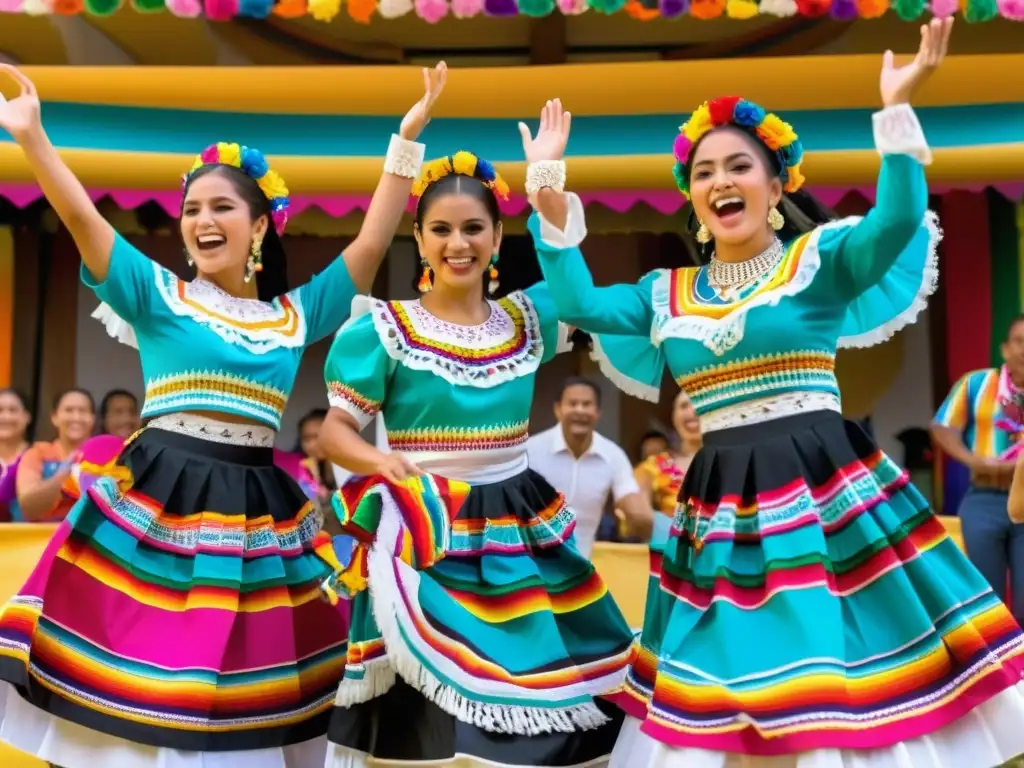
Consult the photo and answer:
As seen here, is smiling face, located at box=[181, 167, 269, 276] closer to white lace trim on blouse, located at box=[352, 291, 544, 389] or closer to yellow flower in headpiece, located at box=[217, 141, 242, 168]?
yellow flower in headpiece, located at box=[217, 141, 242, 168]

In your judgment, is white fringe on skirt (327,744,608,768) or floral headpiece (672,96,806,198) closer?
white fringe on skirt (327,744,608,768)

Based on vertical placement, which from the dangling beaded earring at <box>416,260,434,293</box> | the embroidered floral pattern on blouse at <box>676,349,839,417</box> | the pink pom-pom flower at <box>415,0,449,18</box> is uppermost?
the pink pom-pom flower at <box>415,0,449,18</box>

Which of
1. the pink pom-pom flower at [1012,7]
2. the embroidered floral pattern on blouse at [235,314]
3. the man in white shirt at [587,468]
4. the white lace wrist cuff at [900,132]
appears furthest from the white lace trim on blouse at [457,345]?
the pink pom-pom flower at [1012,7]

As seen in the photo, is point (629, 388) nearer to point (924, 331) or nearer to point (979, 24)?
point (924, 331)

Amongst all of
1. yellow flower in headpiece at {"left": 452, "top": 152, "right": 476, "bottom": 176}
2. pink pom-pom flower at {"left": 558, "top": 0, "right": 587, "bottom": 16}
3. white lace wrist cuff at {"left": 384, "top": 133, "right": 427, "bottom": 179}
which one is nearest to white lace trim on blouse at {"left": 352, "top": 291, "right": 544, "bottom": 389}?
yellow flower in headpiece at {"left": 452, "top": 152, "right": 476, "bottom": 176}

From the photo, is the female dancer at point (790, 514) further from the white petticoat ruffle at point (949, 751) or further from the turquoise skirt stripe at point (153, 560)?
the turquoise skirt stripe at point (153, 560)

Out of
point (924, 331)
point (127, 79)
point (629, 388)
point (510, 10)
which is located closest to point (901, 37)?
point (924, 331)

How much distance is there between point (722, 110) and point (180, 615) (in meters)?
1.59

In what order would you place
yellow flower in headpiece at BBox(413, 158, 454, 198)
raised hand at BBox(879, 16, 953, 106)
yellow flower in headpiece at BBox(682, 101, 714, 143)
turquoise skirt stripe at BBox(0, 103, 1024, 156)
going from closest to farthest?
raised hand at BBox(879, 16, 953, 106) → yellow flower in headpiece at BBox(682, 101, 714, 143) → yellow flower in headpiece at BBox(413, 158, 454, 198) → turquoise skirt stripe at BBox(0, 103, 1024, 156)

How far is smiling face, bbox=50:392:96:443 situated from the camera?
4.66 m

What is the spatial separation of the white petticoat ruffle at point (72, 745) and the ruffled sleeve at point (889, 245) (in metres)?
1.64

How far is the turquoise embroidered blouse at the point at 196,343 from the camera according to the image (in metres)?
2.59

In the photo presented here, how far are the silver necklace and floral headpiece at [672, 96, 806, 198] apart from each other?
17 centimetres

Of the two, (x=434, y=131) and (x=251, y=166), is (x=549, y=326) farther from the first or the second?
(x=434, y=131)
